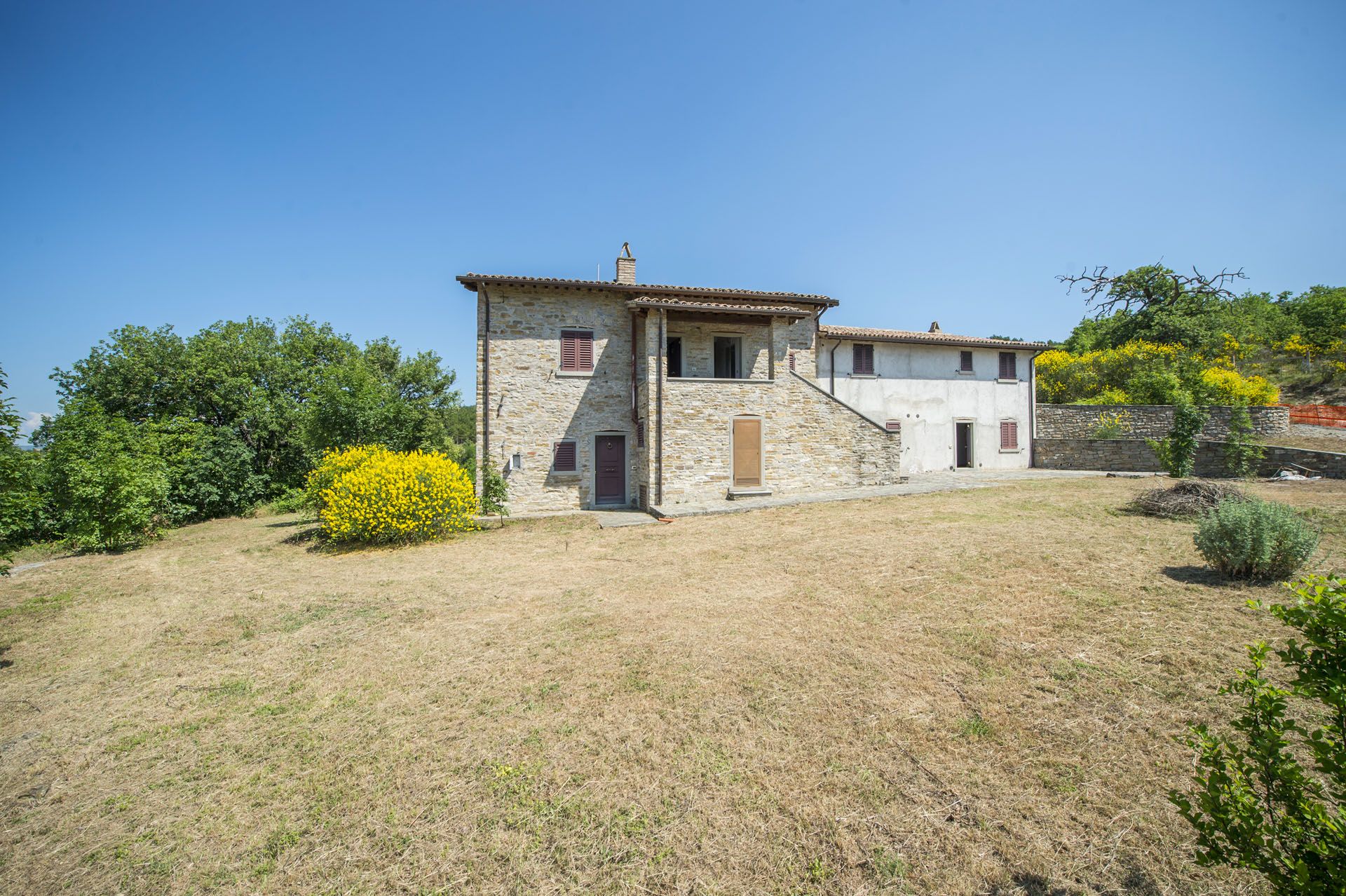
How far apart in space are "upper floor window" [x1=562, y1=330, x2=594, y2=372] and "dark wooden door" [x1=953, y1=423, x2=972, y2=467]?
1602 centimetres

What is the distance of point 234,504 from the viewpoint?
792 inches

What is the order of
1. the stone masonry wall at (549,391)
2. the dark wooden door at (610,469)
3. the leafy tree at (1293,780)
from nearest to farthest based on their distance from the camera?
the leafy tree at (1293,780), the stone masonry wall at (549,391), the dark wooden door at (610,469)

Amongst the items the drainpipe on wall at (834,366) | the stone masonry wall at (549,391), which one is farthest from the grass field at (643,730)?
the drainpipe on wall at (834,366)

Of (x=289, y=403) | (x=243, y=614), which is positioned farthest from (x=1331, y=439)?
(x=289, y=403)

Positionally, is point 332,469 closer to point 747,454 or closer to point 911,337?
point 747,454

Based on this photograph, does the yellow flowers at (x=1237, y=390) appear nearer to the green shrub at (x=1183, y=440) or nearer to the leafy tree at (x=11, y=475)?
the green shrub at (x=1183, y=440)

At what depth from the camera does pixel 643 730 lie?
414 cm

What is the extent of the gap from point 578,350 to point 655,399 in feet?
11.5

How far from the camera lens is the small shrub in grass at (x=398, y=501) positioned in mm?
11852

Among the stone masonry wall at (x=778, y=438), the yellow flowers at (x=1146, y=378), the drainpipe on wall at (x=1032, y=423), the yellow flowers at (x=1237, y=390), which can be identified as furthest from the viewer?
the drainpipe on wall at (x=1032, y=423)

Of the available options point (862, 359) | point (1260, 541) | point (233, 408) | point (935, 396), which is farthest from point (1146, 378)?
point (233, 408)

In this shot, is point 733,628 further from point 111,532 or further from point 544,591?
point 111,532

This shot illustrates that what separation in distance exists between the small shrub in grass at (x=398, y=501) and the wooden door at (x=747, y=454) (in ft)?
24.4

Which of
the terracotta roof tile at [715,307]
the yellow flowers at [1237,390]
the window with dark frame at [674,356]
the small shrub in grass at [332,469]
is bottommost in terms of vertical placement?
the small shrub in grass at [332,469]
